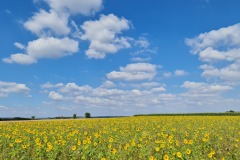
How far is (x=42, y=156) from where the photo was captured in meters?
11.0

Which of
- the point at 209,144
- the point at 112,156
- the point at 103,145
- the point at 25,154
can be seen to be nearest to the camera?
the point at 112,156

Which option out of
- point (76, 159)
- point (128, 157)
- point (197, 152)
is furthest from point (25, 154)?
point (197, 152)

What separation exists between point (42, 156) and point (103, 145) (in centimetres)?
232

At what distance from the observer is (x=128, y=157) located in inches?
420

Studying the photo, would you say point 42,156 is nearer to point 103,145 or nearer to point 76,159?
point 76,159

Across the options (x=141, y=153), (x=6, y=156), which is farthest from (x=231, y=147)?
(x=6, y=156)

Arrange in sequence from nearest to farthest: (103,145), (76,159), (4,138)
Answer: (76,159) → (103,145) → (4,138)

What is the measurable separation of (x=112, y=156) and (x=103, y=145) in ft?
7.30

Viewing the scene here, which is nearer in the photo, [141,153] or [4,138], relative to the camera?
[141,153]

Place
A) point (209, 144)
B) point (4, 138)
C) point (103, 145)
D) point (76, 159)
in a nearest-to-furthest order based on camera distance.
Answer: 1. point (76, 159)
2. point (103, 145)
3. point (209, 144)
4. point (4, 138)

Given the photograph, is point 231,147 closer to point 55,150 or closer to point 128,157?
point 128,157

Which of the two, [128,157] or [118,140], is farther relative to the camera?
[118,140]

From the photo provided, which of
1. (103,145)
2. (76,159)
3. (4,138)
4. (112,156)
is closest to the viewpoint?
(112,156)

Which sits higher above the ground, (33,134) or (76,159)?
(33,134)
